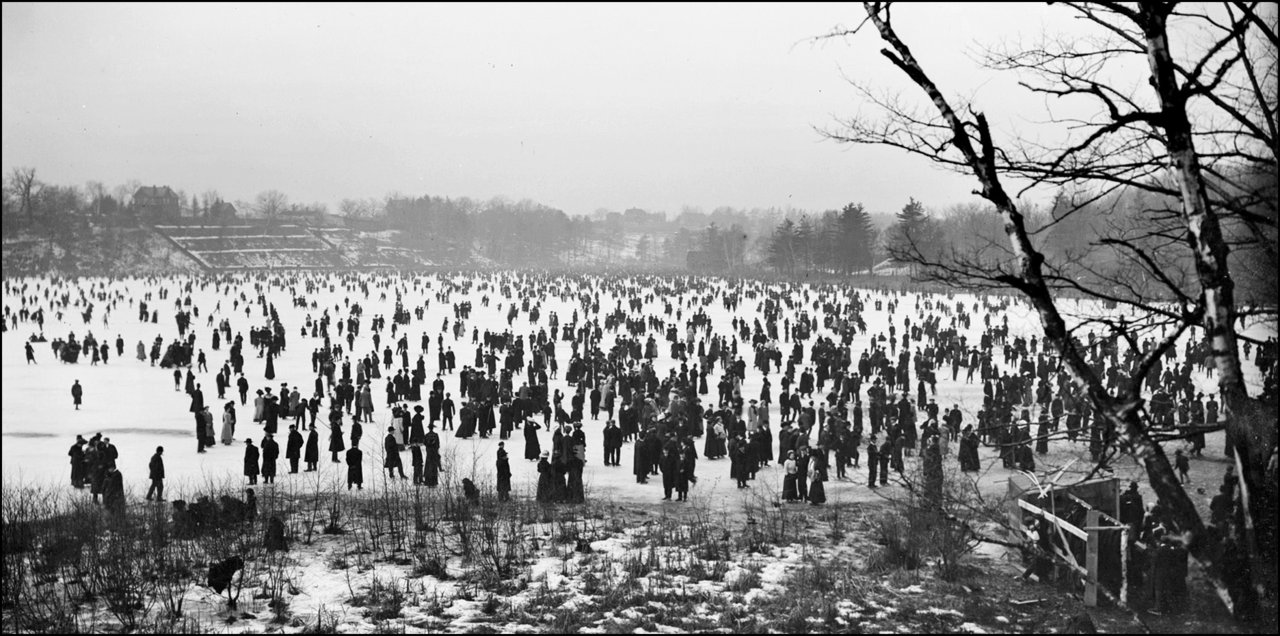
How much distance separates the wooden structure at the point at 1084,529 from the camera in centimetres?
774

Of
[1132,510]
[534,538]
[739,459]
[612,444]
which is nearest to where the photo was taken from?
[1132,510]

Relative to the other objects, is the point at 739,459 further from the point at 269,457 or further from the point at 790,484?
the point at 269,457

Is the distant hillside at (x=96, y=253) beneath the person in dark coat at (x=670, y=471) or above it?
above

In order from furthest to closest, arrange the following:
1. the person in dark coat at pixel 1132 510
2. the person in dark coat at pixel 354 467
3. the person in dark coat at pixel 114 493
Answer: the person in dark coat at pixel 354 467 < the person in dark coat at pixel 114 493 < the person in dark coat at pixel 1132 510

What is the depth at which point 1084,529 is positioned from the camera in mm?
8031

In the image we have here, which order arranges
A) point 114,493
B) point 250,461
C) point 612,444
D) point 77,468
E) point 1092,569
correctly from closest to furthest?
point 1092,569
point 114,493
point 77,468
point 250,461
point 612,444

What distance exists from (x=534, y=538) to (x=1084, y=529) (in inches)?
257

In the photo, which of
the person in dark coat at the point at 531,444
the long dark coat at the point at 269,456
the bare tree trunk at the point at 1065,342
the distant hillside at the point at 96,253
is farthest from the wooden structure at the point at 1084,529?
the distant hillside at the point at 96,253

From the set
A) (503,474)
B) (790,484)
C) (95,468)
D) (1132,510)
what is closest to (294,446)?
(95,468)

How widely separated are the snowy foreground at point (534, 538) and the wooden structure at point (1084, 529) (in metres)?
0.86

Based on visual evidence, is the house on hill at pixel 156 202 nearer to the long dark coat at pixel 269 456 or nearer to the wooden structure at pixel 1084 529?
the long dark coat at pixel 269 456

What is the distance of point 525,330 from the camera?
1455 inches

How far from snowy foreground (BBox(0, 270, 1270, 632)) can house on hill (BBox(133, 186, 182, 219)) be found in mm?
81079

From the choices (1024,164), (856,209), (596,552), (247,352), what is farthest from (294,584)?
(856,209)
